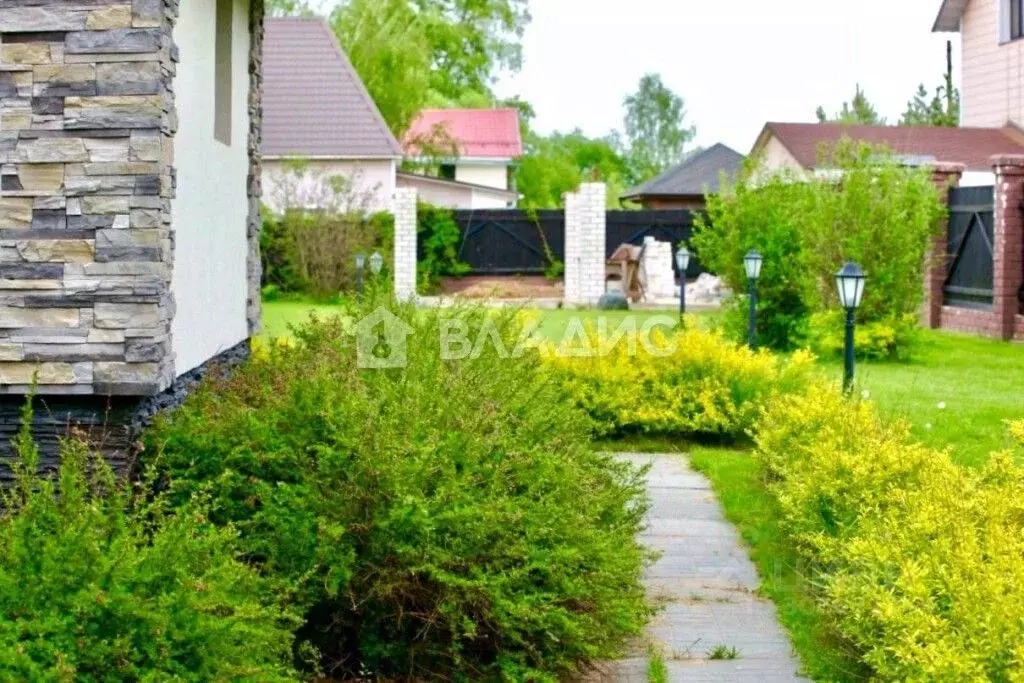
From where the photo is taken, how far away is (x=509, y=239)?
28.3 m

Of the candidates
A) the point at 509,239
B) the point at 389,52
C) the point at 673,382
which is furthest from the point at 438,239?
the point at 673,382

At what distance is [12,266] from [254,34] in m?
4.27

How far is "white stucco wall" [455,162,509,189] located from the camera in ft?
143

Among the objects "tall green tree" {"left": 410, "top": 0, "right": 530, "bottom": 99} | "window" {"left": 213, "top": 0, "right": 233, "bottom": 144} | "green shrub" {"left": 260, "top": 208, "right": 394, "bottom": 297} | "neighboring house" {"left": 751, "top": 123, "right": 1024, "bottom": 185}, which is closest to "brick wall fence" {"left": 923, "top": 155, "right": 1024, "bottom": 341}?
"neighboring house" {"left": 751, "top": 123, "right": 1024, "bottom": 185}

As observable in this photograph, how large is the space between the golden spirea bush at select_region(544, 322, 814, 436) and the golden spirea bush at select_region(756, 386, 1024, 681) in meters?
2.86

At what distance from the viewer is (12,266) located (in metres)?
6.11

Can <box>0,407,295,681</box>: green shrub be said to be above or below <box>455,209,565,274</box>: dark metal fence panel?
below

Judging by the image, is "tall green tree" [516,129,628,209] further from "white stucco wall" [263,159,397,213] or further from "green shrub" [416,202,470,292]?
"white stucco wall" [263,159,397,213]

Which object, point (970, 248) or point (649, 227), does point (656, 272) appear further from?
point (970, 248)

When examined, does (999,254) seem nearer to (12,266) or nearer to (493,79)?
(12,266)

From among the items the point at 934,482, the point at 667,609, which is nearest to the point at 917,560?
the point at 934,482

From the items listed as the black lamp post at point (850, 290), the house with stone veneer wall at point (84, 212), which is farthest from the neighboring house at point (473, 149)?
the house with stone veneer wall at point (84, 212)

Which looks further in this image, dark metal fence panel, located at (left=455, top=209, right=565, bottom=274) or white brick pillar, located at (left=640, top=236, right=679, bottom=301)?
dark metal fence panel, located at (left=455, top=209, right=565, bottom=274)

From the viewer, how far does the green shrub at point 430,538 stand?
15.3 feet
